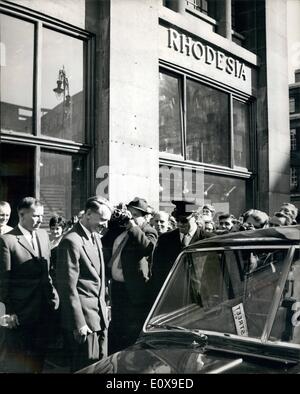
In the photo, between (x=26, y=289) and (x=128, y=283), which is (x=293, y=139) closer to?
(x=128, y=283)

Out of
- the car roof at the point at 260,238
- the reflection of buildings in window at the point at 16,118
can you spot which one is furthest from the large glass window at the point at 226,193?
the car roof at the point at 260,238

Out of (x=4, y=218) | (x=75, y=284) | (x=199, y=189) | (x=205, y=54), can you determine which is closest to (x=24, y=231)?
(x=4, y=218)

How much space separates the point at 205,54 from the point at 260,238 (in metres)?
4.15

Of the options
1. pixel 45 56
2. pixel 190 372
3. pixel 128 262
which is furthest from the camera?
pixel 45 56

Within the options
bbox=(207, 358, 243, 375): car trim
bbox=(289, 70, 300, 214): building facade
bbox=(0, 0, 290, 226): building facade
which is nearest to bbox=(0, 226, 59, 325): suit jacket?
bbox=(0, 0, 290, 226): building facade

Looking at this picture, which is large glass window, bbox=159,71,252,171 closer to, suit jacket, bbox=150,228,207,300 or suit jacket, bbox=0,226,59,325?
suit jacket, bbox=150,228,207,300

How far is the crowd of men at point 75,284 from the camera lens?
256 cm

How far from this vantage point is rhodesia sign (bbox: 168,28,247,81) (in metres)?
5.08

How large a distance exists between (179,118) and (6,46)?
2322 mm

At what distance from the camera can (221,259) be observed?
206 cm

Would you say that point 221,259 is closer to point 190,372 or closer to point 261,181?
point 190,372

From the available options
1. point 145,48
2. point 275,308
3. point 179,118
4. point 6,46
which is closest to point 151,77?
point 145,48

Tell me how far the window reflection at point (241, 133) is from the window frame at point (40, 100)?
8.15ft

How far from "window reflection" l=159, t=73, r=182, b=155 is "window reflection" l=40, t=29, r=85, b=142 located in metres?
1.09
